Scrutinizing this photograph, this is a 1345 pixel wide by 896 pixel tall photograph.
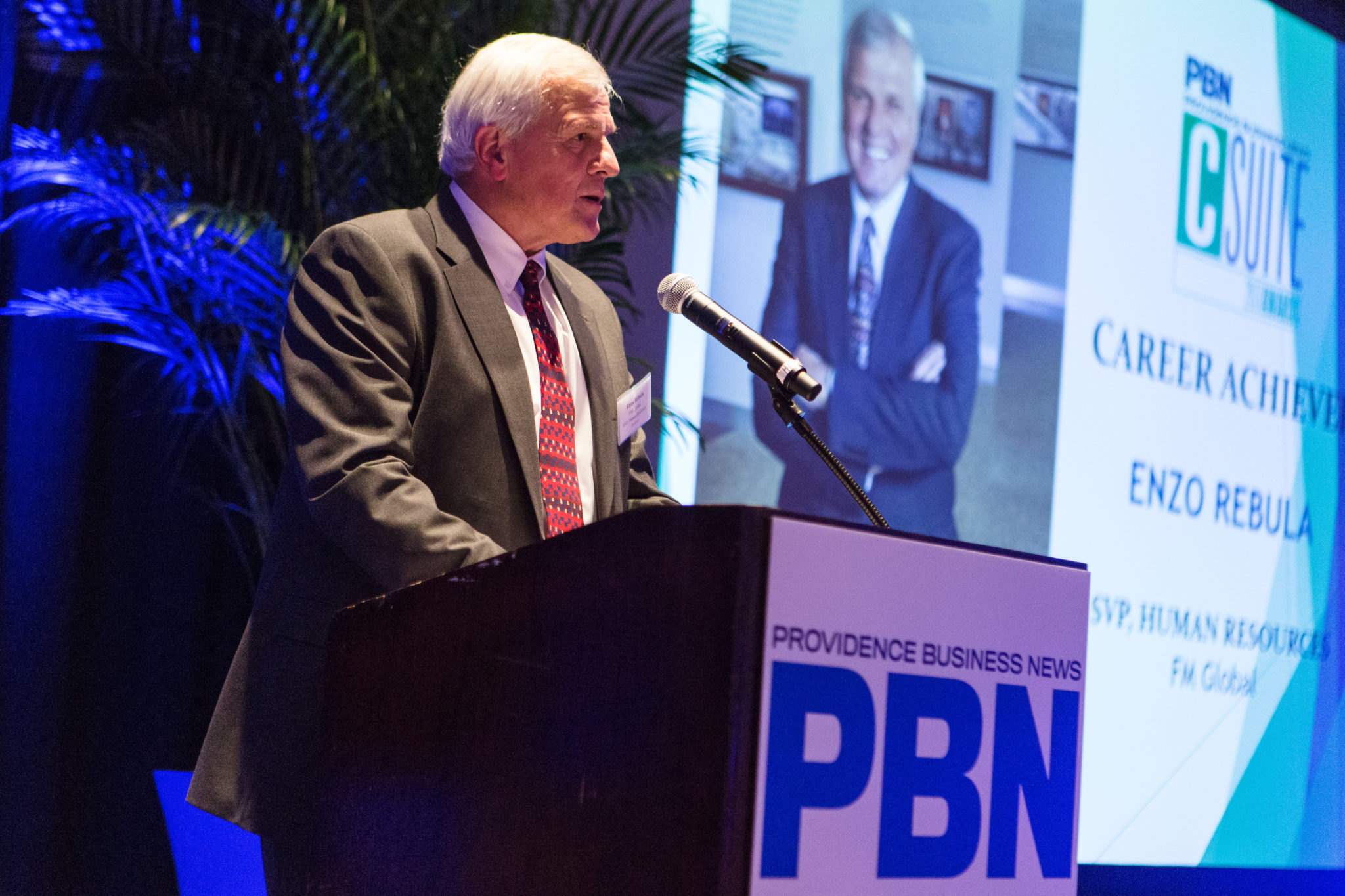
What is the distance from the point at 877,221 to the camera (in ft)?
13.5

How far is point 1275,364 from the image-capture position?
16.8ft

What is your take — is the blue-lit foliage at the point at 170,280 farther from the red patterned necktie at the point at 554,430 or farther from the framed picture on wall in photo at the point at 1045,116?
the framed picture on wall in photo at the point at 1045,116

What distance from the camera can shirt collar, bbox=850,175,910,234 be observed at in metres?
4.07

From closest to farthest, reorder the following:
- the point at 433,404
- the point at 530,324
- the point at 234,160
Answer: the point at 433,404 < the point at 530,324 < the point at 234,160

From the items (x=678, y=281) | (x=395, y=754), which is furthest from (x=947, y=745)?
(x=678, y=281)

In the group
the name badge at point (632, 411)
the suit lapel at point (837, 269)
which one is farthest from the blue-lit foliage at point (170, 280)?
the suit lapel at point (837, 269)

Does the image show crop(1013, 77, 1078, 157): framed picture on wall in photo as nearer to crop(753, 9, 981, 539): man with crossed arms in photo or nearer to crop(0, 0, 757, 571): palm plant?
crop(753, 9, 981, 539): man with crossed arms in photo

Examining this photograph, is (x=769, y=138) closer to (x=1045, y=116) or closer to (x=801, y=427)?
(x=1045, y=116)

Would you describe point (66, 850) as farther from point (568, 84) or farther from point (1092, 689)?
point (1092, 689)

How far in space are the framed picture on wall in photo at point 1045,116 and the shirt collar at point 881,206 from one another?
1.84 ft

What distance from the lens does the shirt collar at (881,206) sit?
407 cm

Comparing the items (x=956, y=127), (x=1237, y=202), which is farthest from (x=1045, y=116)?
(x=1237, y=202)

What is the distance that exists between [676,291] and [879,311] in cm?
255

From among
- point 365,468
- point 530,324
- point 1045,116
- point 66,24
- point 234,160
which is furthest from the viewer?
point 1045,116
